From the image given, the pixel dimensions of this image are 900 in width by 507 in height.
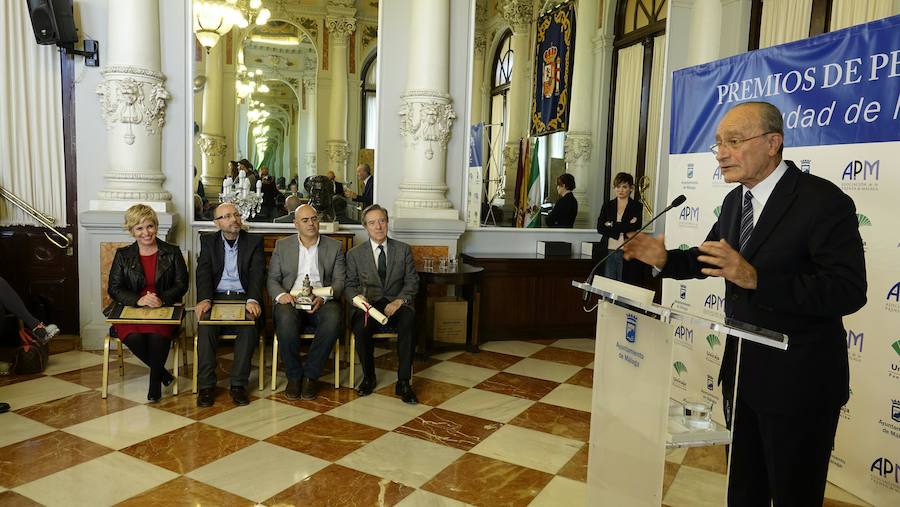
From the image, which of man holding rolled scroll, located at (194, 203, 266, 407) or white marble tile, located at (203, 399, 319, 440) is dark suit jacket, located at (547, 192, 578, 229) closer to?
man holding rolled scroll, located at (194, 203, 266, 407)

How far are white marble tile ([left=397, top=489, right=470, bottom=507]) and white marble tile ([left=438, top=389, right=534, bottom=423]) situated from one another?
1082mm

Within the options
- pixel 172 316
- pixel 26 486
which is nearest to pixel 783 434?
pixel 26 486

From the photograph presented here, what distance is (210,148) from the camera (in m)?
5.61

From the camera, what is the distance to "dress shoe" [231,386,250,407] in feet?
13.5

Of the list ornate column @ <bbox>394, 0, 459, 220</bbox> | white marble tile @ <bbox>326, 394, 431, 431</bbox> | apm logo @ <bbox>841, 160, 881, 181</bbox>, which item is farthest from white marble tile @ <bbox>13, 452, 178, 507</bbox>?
apm logo @ <bbox>841, 160, 881, 181</bbox>

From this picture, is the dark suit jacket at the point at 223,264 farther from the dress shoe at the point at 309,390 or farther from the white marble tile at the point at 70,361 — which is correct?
the white marble tile at the point at 70,361

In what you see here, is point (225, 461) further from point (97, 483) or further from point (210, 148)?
point (210, 148)

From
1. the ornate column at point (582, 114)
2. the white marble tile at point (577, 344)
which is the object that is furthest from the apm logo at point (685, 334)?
the ornate column at point (582, 114)

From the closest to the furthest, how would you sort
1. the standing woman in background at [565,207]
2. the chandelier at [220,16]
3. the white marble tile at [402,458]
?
1. the white marble tile at [402,458]
2. the chandelier at [220,16]
3. the standing woman in background at [565,207]

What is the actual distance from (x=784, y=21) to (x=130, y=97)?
5.41m

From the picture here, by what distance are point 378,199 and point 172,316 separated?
2.44 meters

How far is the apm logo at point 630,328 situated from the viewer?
204 cm

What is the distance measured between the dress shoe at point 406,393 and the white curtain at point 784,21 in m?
4.06

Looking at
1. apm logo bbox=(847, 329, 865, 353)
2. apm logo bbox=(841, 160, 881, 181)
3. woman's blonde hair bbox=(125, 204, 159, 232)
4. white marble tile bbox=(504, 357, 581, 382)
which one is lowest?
white marble tile bbox=(504, 357, 581, 382)
